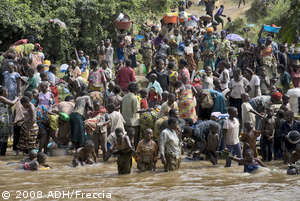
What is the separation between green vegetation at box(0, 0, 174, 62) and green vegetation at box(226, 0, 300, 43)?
6.12 meters

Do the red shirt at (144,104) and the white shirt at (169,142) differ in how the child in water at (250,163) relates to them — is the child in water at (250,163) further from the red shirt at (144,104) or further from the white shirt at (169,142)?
the red shirt at (144,104)

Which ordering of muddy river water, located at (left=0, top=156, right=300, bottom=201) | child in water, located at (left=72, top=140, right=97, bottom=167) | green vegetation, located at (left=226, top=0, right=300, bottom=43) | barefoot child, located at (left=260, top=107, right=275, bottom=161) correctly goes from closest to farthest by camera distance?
green vegetation, located at (left=226, top=0, right=300, bottom=43)
muddy river water, located at (left=0, top=156, right=300, bottom=201)
child in water, located at (left=72, top=140, right=97, bottom=167)
barefoot child, located at (left=260, top=107, right=275, bottom=161)

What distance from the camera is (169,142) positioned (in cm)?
1065

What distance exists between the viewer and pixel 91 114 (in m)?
12.4

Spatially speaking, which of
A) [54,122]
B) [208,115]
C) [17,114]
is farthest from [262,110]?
[17,114]

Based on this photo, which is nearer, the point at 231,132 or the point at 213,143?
the point at 231,132

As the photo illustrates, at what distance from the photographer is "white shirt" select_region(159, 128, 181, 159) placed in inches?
417

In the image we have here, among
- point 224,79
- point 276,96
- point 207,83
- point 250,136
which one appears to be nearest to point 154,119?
point 250,136

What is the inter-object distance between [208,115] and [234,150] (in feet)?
4.98

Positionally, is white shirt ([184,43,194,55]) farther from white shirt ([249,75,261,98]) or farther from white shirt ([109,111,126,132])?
white shirt ([109,111,126,132])

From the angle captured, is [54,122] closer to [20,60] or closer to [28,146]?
[28,146]

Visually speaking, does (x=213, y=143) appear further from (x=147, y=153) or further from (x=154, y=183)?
(x=154, y=183)

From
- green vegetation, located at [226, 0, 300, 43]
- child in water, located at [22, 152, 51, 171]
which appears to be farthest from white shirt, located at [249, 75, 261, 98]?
child in water, located at [22, 152, 51, 171]

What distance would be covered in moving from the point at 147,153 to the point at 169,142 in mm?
496
